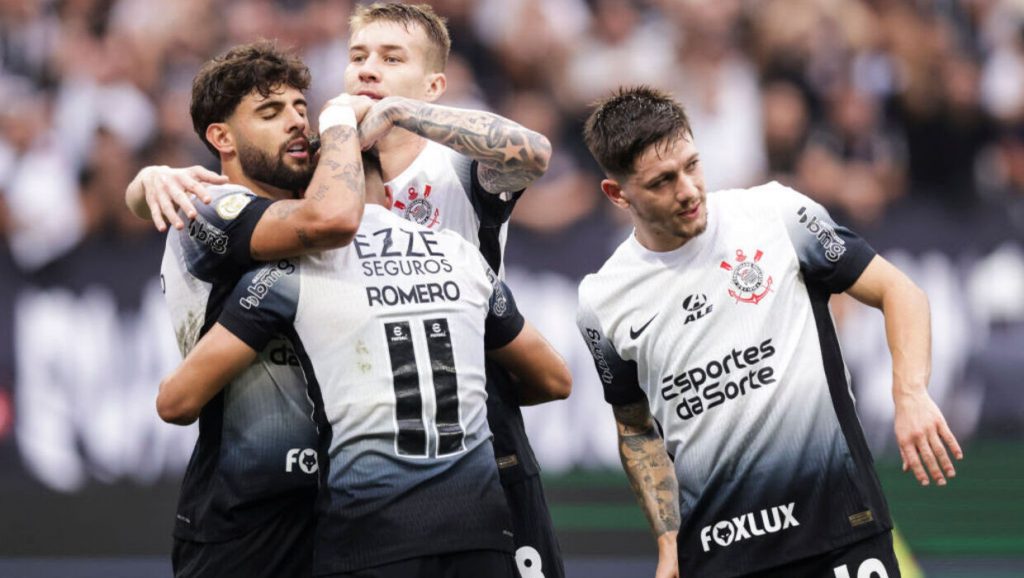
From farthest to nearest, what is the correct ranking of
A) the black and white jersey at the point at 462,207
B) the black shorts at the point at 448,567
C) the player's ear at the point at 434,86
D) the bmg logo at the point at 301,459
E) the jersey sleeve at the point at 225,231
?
the player's ear at the point at 434,86, the black and white jersey at the point at 462,207, the bmg logo at the point at 301,459, the jersey sleeve at the point at 225,231, the black shorts at the point at 448,567

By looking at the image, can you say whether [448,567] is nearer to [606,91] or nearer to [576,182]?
[576,182]

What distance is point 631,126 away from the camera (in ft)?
17.1

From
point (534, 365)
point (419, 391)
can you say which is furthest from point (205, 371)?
point (534, 365)

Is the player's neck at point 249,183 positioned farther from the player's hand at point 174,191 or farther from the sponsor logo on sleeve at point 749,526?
the sponsor logo on sleeve at point 749,526

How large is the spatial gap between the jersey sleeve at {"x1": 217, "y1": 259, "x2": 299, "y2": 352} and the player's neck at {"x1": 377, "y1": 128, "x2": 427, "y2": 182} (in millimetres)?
1109

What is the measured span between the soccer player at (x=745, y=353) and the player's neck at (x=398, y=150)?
86 cm

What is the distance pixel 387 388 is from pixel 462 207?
1.29 meters

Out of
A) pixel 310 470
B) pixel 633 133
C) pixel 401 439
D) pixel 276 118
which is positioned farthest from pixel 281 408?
pixel 633 133

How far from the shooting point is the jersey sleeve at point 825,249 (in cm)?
507

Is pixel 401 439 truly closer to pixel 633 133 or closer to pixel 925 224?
pixel 633 133

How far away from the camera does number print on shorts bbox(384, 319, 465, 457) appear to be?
468cm

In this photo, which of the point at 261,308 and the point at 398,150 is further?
the point at 398,150

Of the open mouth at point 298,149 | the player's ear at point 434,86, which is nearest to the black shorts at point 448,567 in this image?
the open mouth at point 298,149

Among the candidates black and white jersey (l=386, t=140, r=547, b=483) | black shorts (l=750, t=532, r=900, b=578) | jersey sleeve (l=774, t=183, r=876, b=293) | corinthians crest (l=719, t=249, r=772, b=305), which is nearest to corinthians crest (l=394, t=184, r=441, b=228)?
black and white jersey (l=386, t=140, r=547, b=483)
